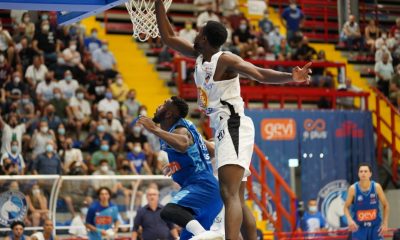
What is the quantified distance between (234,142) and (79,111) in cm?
1192

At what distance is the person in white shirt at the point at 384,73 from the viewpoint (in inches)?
1000

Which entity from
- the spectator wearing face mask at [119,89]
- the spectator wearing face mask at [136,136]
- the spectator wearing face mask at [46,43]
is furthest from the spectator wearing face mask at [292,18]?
the spectator wearing face mask at [136,136]

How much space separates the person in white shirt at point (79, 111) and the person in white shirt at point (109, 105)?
0.28 m

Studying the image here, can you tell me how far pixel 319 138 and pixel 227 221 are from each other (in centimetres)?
1397

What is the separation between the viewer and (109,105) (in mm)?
20688

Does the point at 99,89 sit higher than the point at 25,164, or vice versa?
the point at 99,89

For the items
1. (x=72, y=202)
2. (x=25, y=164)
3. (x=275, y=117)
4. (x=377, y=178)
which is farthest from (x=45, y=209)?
(x=377, y=178)

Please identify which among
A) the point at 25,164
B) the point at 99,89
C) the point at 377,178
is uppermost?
the point at 99,89

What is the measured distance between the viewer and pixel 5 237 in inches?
604

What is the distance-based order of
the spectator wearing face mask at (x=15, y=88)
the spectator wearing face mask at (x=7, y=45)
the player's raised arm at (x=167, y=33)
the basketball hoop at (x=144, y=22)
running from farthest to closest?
the spectator wearing face mask at (x=7, y=45) < the spectator wearing face mask at (x=15, y=88) < the basketball hoop at (x=144, y=22) < the player's raised arm at (x=167, y=33)

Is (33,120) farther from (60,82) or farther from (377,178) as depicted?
(377,178)

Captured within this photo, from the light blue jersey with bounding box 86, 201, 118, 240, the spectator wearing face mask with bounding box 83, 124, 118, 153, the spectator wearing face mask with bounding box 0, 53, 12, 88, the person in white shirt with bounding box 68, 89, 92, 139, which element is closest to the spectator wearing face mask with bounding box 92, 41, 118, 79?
the person in white shirt with bounding box 68, 89, 92, 139

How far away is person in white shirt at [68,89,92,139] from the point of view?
65.2 feet

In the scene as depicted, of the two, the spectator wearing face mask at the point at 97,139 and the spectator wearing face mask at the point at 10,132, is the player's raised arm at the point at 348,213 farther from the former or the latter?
the spectator wearing face mask at the point at 10,132
